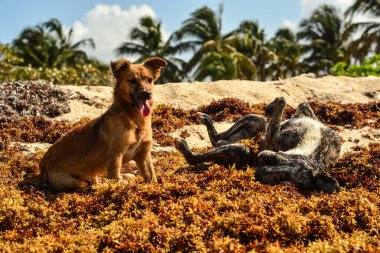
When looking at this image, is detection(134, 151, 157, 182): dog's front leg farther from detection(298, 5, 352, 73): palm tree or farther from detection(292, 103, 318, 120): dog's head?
detection(298, 5, 352, 73): palm tree

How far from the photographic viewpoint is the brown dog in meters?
7.01

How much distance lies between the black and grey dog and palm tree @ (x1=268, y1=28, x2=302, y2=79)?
4936 centimetres

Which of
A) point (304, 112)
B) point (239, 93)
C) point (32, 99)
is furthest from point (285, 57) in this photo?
point (304, 112)

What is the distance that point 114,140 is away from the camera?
7.00 meters

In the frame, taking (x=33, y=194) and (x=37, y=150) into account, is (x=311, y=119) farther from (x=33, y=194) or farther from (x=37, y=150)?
(x=37, y=150)

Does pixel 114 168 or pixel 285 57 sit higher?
pixel 285 57

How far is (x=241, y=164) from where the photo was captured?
833 centimetres

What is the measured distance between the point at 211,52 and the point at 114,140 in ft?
137

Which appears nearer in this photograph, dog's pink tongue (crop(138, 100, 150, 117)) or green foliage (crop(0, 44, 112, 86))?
dog's pink tongue (crop(138, 100, 150, 117))

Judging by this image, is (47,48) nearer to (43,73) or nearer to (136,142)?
(43,73)

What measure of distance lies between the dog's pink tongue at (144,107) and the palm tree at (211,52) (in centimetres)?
3514

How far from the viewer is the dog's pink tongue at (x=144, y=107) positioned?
7.07 m

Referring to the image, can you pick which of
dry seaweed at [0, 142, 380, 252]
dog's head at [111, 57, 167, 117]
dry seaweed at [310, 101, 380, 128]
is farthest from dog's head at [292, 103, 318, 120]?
dry seaweed at [310, 101, 380, 128]

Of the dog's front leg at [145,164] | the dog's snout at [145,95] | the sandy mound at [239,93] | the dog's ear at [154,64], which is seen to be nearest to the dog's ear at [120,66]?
the dog's ear at [154,64]
